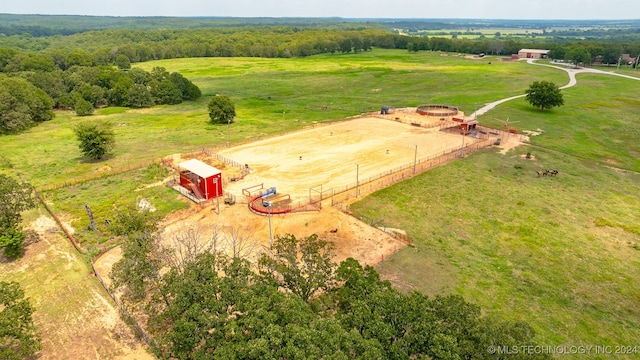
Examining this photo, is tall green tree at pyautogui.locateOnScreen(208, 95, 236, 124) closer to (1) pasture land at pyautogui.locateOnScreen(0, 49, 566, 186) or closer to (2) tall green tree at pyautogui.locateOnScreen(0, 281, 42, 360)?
(1) pasture land at pyautogui.locateOnScreen(0, 49, 566, 186)

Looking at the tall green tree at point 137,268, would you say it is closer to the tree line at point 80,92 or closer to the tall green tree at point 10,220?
the tall green tree at point 10,220

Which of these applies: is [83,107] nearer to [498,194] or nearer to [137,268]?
[137,268]

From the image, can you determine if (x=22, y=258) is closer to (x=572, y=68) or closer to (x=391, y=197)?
(x=391, y=197)

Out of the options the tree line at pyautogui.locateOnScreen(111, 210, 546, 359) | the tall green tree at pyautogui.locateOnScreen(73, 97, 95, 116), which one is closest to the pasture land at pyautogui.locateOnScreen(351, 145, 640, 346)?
the tree line at pyautogui.locateOnScreen(111, 210, 546, 359)

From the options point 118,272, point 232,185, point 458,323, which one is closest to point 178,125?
point 232,185

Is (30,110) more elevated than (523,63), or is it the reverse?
(523,63)

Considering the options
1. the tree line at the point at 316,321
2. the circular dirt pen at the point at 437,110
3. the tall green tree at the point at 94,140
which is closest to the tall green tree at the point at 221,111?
the tall green tree at the point at 94,140
